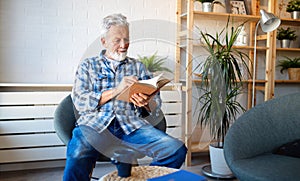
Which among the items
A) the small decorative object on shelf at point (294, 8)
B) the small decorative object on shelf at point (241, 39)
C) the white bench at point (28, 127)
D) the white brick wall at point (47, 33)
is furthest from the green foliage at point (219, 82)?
the white bench at point (28, 127)

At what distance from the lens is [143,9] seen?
271cm

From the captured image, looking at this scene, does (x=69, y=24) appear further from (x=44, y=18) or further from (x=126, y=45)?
(x=126, y=45)

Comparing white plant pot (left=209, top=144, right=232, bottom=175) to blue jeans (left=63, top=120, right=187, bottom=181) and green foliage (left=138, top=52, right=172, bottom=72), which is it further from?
green foliage (left=138, top=52, right=172, bottom=72)

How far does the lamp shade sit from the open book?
1328mm

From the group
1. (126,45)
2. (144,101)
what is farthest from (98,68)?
(144,101)

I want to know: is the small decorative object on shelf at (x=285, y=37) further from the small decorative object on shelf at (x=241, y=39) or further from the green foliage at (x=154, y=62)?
the green foliage at (x=154, y=62)

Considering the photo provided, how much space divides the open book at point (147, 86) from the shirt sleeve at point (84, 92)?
245 millimetres

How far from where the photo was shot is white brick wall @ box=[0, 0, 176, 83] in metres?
2.40

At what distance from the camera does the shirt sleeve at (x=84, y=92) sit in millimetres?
1544

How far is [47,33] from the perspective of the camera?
248 cm

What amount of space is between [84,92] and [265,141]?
106 cm

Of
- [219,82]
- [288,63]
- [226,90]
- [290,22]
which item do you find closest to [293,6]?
[290,22]

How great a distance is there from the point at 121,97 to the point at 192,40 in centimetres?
46

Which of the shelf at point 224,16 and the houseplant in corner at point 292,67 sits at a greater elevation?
the shelf at point 224,16
